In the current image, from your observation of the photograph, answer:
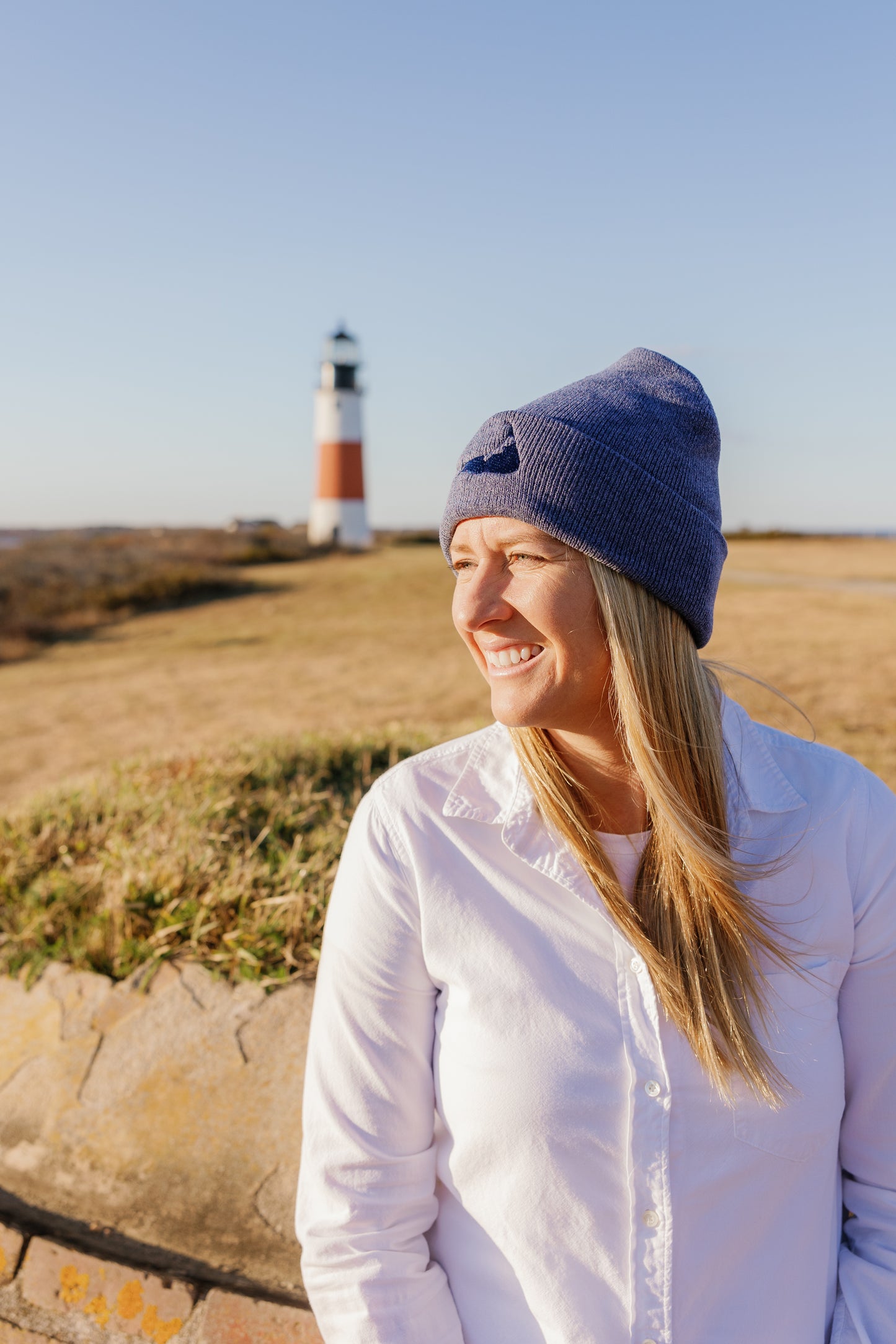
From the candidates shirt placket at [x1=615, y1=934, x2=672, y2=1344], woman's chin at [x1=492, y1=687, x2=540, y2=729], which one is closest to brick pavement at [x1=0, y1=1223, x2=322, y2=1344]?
shirt placket at [x1=615, y1=934, x2=672, y2=1344]

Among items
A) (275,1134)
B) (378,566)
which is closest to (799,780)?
(275,1134)

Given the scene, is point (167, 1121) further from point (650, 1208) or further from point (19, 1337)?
point (650, 1208)

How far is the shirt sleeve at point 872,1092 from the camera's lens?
1.39 m

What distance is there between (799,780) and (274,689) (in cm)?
798

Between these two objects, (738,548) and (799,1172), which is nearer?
(799,1172)

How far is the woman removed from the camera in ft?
4.23

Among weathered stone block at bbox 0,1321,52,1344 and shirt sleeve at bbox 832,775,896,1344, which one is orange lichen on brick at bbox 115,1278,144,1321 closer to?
weathered stone block at bbox 0,1321,52,1344

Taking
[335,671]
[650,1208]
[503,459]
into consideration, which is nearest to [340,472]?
[335,671]

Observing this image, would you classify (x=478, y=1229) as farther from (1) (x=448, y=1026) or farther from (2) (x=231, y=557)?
(2) (x=231, y=557)

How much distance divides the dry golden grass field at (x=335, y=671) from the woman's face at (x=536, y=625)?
0.68m

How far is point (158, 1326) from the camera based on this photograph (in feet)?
6.05

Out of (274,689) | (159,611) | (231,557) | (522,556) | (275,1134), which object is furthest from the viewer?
(231,557)

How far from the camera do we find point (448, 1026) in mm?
1377

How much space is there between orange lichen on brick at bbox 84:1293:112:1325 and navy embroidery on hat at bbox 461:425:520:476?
1827mm
